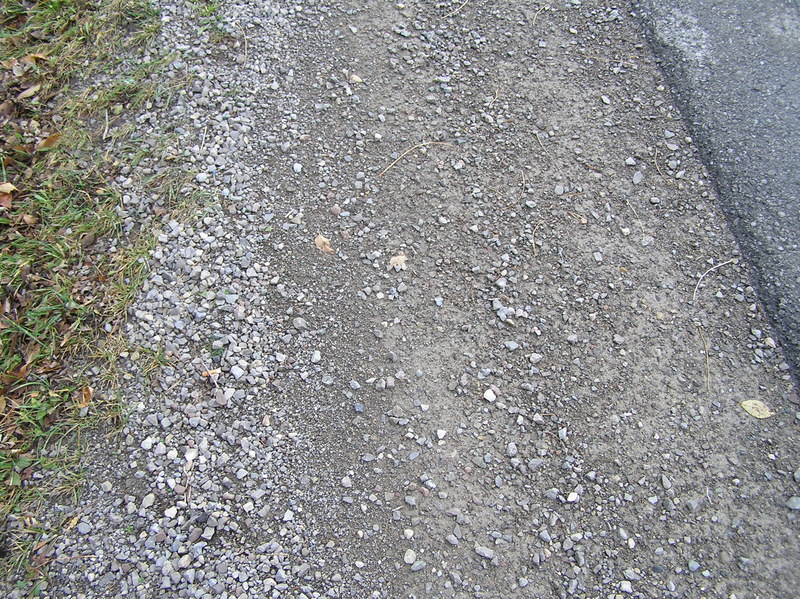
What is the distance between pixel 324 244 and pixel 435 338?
30.1 inches

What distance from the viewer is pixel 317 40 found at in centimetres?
359

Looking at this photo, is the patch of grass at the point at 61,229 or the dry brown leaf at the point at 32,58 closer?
the patch of grass at the point at 61,229

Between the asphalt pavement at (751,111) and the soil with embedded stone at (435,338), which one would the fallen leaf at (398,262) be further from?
the asphalt pavement at (751,111)

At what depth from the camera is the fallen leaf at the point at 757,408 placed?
262 centimetres

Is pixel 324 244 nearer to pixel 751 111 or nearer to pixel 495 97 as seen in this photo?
pixel 495 97

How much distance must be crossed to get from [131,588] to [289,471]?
742 millimetres

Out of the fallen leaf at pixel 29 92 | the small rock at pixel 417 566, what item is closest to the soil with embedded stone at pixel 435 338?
the small rock at pixel 417 566

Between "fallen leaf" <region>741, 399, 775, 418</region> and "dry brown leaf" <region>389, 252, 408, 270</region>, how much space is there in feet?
5.54

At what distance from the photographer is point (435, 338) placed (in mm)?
2787

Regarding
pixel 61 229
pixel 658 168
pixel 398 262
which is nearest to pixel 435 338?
pixel 398 262

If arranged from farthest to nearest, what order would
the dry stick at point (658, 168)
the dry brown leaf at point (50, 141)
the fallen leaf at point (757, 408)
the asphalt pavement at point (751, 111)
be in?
1. the dry brown leaf at point (50, 141)
2. the dry stick at point (658, 168)
3. the asphalt pavement at point (751, 111)
4. the fallen leaf at point (757, 408)

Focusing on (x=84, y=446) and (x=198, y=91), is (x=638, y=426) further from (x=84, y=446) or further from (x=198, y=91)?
(x=198, y=91)

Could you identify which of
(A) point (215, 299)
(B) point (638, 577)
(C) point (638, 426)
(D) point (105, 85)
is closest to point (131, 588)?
(A) point (215, 299)

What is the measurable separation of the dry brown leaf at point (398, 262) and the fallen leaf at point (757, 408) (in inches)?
66.5
